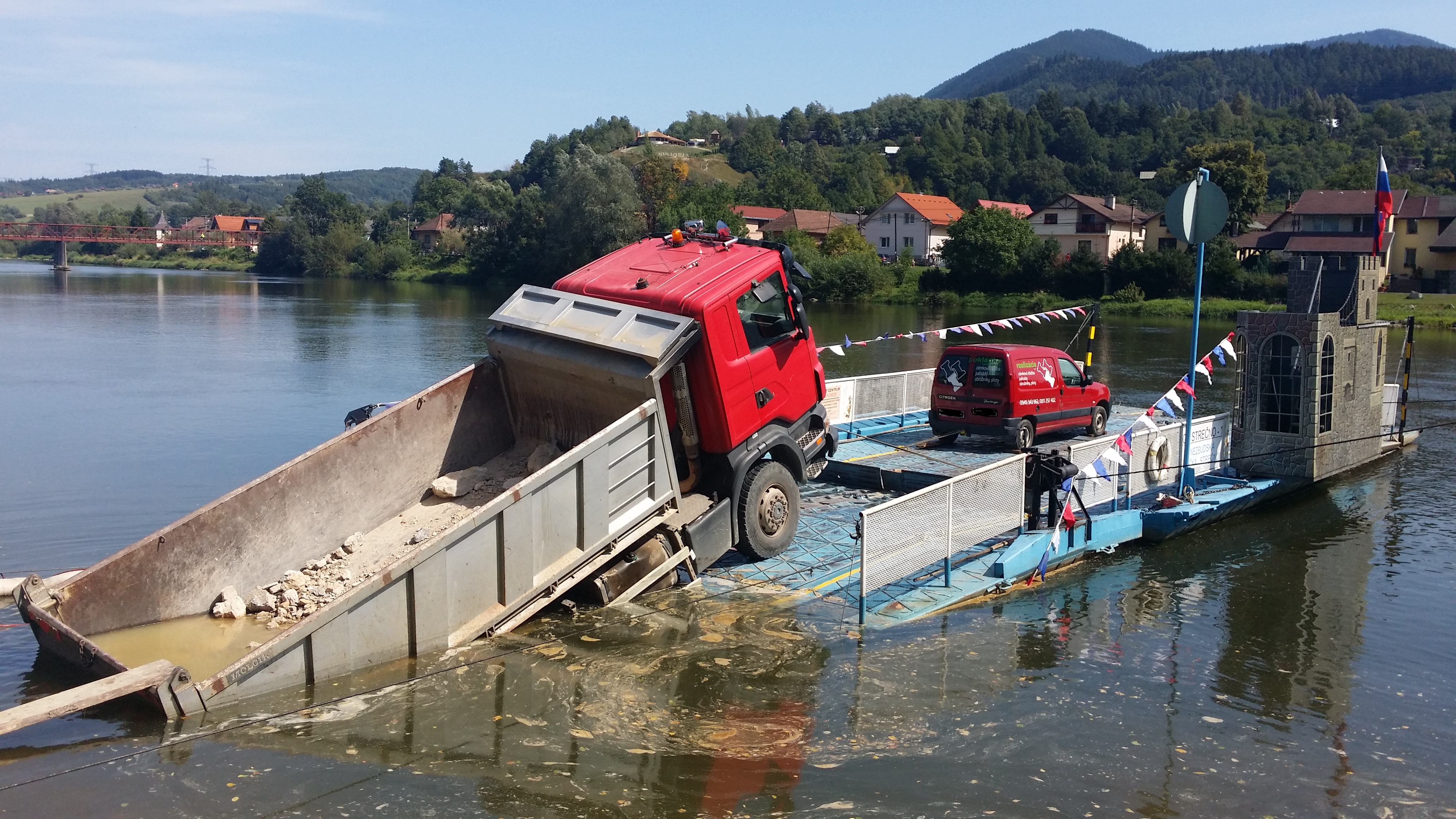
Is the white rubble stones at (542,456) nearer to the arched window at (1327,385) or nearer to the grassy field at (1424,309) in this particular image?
the arched window at (1327,385)

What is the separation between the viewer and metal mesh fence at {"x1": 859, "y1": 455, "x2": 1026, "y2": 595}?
34.1 feet

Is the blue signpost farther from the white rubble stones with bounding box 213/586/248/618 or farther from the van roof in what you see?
the white rubble stones with bounding box 213/586/248/618

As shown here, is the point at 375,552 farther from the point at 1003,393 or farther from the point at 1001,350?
the point at 1001,350

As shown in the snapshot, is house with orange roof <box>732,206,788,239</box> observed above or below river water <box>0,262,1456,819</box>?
above

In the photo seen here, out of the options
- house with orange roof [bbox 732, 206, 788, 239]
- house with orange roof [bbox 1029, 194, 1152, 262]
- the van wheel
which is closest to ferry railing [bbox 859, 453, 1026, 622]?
the van wheel

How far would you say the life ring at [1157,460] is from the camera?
48.8ft

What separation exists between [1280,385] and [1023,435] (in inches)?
164

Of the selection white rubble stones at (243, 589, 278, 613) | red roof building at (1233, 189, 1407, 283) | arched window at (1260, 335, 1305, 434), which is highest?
red roof building at (1233, 189, 1407, 283)

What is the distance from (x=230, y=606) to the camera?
946cm

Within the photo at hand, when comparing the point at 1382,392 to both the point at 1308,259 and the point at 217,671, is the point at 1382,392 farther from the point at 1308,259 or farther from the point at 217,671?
the point at 217,671

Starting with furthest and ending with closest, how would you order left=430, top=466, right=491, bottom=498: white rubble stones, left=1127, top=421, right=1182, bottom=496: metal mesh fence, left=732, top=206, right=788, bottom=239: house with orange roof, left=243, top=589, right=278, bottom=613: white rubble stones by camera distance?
left=732, top=206, right=788, bottom=239: house with orange roof
left=1127, top=421, right=1182, bottom=496: metal mesh fence
left=430, top=466, right=491, bottom=498: white rubble stones
left=243, top=589, right=278, bottom=613: white rubble stones

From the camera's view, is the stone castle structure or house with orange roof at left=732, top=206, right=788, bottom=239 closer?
the stone castle structure

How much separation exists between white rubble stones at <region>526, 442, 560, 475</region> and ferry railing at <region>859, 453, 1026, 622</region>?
349 cm

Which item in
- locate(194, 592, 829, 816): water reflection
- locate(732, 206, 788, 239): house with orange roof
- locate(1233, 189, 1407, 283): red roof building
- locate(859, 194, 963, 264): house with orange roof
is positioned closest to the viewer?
locate(194, 592, 829, 816): water reflection
